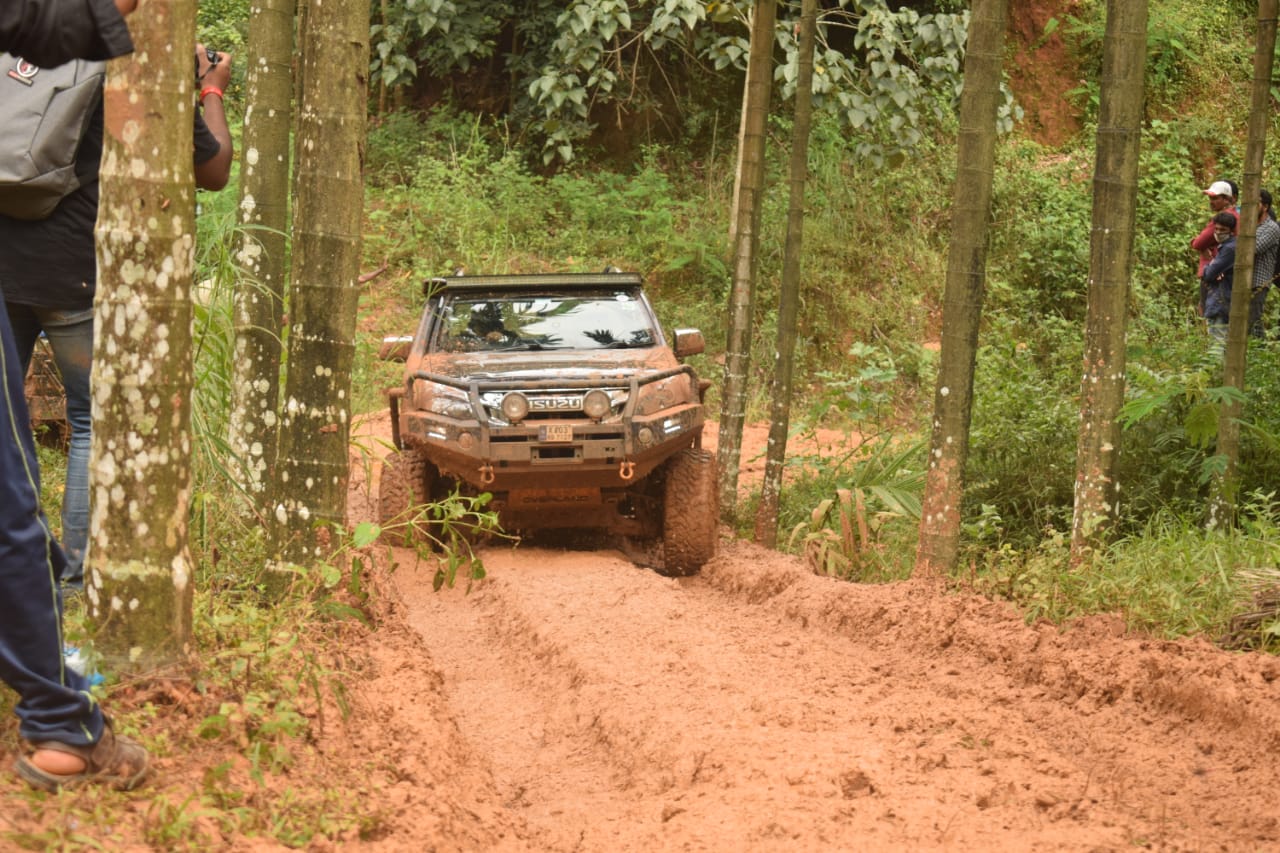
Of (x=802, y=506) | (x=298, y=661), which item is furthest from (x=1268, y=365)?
(x=298, y=661)

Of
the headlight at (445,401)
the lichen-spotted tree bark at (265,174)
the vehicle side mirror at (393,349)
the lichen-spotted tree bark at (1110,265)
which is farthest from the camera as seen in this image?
the vehicle side mirror at (393,349)

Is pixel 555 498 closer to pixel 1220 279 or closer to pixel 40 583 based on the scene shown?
pixel 40 583

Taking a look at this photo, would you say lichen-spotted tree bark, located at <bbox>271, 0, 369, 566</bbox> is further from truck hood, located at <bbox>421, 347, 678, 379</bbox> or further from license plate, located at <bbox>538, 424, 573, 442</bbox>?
truck hood, located at <bbox>421, 347, 678, 379</bbox>

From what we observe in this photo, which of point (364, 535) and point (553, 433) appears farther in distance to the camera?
point (553, 433)

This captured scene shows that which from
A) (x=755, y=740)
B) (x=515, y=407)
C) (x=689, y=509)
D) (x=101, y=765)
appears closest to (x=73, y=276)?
(x=101, y=765)

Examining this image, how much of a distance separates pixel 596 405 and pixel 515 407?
510 millimetres

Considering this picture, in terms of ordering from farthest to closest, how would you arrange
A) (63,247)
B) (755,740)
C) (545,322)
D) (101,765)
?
(545,322)
(755,740)
(63,247)
(101,765)

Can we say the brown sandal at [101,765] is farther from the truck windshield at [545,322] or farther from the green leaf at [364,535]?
the truck windshield at [545,322]

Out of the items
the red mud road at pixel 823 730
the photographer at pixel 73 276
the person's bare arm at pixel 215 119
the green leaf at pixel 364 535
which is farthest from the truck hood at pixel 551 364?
the photographer at pixel 73 276

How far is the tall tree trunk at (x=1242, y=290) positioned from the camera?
809 cm

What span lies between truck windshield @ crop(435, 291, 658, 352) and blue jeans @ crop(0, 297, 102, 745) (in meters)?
6.35

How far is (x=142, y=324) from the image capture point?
3711 mm

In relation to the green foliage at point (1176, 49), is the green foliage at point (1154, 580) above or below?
below

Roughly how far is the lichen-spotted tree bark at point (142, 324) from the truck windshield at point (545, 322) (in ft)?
19.1
